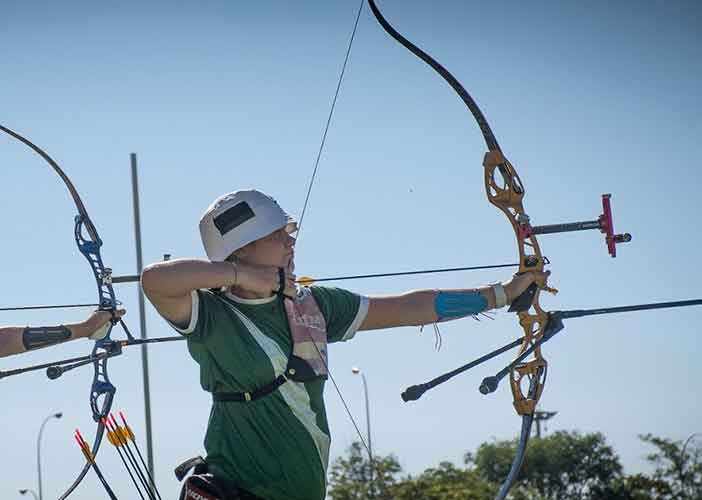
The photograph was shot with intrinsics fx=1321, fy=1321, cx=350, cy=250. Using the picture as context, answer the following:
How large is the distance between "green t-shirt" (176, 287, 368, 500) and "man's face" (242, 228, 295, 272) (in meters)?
0.12

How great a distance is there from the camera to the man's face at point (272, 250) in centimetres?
427

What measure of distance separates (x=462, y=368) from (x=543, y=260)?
0.61 metres

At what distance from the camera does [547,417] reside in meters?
40.7

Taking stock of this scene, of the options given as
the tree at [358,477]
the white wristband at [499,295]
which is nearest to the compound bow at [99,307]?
the white wristband at [499,295]

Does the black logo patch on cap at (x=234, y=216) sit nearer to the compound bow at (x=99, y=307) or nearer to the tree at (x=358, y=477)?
the compound bow at (x=99, y=307)

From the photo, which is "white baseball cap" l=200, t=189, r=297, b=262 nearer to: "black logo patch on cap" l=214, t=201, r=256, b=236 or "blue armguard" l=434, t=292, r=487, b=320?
"black logo patch on cap" l=214, t=201, r=256, b=236

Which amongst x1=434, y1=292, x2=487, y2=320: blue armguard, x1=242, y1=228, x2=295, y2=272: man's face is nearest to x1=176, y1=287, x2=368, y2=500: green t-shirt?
x1=242, y1=228, x2=295, y2=272: man's face

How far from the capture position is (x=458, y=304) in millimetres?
4781

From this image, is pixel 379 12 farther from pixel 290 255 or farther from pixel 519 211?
pixel 290 255

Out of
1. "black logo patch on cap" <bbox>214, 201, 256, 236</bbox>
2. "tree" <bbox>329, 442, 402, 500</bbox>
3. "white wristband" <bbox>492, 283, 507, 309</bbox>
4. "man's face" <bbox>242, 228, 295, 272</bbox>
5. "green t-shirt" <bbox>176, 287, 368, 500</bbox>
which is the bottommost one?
"green t-shirt" <bbox>176, 287, 368, 500</bbox>

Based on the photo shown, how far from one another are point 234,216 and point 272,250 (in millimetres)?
166

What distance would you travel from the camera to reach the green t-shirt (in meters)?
4.08

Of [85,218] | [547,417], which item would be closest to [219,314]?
[85,218]

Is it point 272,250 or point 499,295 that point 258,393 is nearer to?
point 272,250
